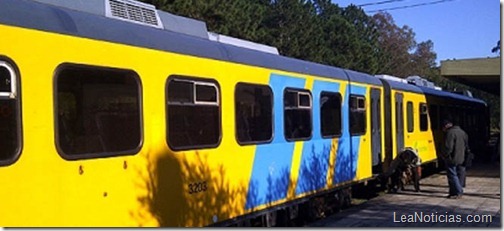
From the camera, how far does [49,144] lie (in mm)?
4484

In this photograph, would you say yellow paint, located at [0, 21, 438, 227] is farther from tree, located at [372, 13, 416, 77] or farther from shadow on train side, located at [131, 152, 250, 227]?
tree, located at [372, 13, 416, 77]

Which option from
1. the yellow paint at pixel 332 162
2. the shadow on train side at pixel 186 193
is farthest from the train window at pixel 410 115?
the shadow on train side at pixel 186 193

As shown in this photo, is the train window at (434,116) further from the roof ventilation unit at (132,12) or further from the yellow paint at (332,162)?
the roof ventilation unit at (132,12)

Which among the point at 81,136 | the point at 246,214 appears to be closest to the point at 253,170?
the point at 246,214

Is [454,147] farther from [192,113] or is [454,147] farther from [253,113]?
[192,113]

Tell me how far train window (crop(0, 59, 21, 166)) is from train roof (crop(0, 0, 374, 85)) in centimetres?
35

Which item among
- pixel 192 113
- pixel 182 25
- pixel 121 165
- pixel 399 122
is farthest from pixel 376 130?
pixel 121 165

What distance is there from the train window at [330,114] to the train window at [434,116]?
7.62 meters

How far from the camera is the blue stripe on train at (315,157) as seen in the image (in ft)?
28.5

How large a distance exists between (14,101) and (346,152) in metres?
6.91

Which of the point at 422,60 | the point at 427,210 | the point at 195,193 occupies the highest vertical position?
the point at 422,60

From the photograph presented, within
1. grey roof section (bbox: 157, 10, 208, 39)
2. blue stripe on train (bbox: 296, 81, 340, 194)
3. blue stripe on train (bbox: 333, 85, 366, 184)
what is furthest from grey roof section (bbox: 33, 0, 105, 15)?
blue stripe on train (bbox: 333, 85, 366, 184)

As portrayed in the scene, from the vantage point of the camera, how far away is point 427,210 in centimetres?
1008

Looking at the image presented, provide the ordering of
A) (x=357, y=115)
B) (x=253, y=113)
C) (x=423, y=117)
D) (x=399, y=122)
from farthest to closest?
(x=423, y=117) < (x=399, y=122) < (x=357, y=115) < (x=253, y=113)
